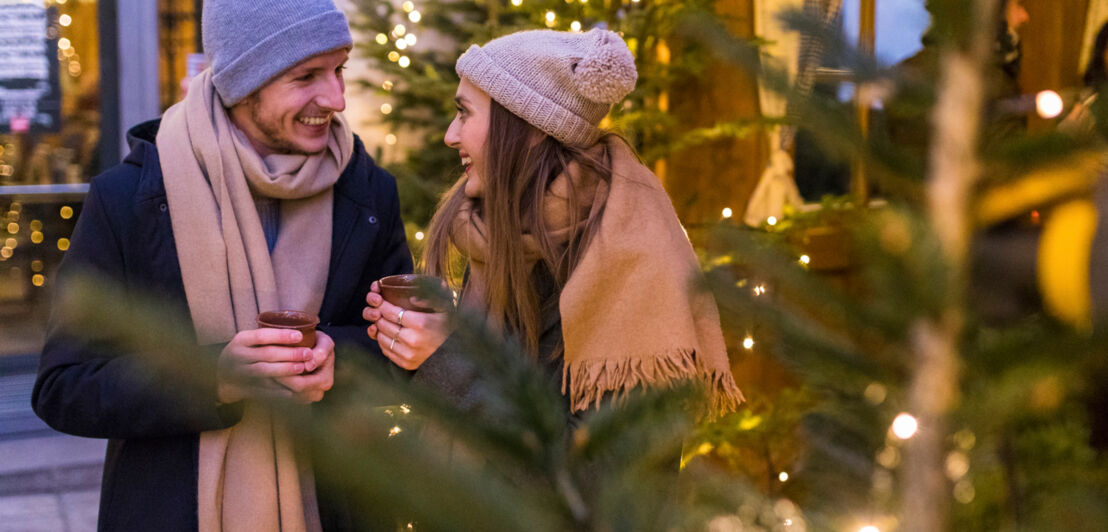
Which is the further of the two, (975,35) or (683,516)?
(683,516)

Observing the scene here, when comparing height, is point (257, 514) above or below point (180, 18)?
below

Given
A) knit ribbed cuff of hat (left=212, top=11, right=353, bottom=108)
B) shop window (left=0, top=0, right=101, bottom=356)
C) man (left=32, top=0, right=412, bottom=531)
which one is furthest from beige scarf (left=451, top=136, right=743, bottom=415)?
shop window (left=0, top=0, right=101, bottom=356)

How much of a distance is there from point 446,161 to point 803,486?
14.5 feet

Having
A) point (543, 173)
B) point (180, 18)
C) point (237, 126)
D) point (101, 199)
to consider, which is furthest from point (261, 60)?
point (180, 18)

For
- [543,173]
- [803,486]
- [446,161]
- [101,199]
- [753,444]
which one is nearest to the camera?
[803,486]

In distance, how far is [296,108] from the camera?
190 centimetres

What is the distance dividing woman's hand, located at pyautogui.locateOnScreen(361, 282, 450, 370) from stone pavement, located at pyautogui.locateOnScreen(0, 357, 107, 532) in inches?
112

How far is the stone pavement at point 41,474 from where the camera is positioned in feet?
13.3

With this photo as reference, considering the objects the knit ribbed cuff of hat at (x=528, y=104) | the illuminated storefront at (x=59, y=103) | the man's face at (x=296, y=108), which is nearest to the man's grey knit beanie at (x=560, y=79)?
the knit ribbed cuff of hat at (x=528, y=104)

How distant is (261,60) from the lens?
6.07 feet

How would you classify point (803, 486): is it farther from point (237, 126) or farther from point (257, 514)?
point (237, 126)

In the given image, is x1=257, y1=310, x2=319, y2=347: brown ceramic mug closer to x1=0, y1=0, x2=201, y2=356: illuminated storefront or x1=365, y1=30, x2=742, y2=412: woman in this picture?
x1=365, y1=30, x2=742, y2=412: woman

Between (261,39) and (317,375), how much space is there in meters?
0.67

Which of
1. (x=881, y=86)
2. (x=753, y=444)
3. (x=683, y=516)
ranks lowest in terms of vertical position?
(x=753, y=444)
